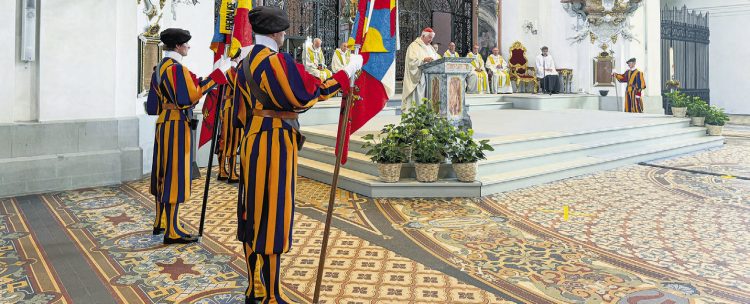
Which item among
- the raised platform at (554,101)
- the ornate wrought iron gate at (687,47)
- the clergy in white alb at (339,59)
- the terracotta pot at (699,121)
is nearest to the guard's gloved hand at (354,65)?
the clergy in white alb at (339,59)

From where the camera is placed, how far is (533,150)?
7.32 meters

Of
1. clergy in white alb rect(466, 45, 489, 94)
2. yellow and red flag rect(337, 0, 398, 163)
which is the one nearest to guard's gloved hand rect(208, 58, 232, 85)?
yellow and red flag rect(337, 0, 398, 163)

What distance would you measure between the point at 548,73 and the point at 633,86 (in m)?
2.29

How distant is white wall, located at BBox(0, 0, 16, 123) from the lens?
553cm

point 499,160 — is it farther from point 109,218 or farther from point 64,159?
point 64,159

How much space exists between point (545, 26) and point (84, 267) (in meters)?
14.1

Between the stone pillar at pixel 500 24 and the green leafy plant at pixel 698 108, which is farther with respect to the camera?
the stone pillar at pixel 500 24

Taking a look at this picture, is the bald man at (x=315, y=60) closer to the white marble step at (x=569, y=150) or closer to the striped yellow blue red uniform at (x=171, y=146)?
the white marble step at (x=569, y=150)

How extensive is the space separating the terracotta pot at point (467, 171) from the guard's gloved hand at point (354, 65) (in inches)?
124

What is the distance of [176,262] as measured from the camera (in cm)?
355

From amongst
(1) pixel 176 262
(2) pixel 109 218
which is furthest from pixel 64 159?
(1) pixel 176 262

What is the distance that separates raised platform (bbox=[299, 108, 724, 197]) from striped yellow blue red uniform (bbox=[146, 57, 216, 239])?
2230 mm

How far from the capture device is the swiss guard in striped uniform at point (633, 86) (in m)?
12.7

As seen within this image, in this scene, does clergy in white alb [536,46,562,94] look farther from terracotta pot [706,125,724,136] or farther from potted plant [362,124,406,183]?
potted plant [362,124,406,183]
